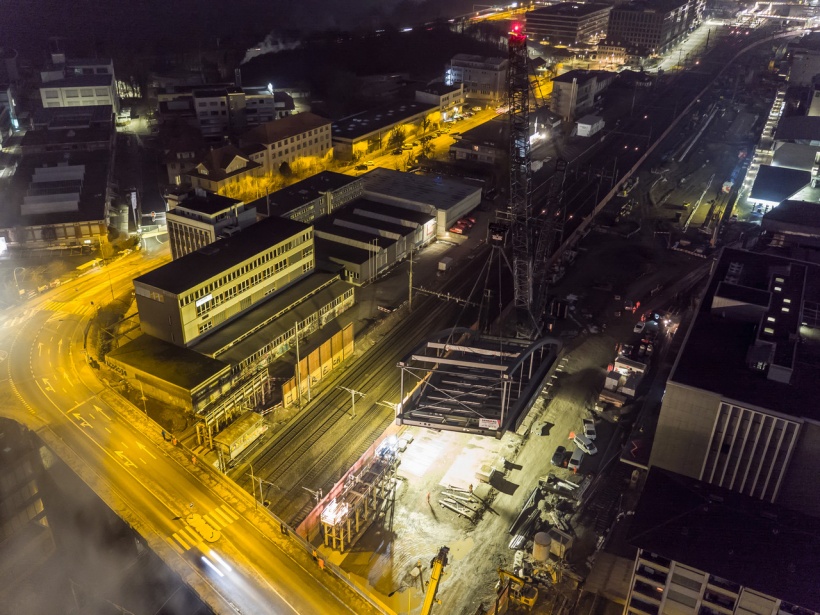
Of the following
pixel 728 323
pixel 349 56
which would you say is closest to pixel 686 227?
pixel 728 323

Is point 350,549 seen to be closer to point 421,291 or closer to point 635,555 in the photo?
point 635,555

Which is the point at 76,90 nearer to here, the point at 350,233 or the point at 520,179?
the point at 350,233

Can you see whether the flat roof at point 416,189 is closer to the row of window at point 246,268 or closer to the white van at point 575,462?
the row of window at point 246,268

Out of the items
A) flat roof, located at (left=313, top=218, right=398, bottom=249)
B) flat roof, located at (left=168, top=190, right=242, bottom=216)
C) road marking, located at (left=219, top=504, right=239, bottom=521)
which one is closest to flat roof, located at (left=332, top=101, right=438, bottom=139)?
flat roof, located at (left=313, top=218, right=398, bottom=249)

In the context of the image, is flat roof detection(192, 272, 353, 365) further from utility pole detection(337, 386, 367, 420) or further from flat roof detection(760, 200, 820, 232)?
flat roof detection(760, 200, 820, 232)

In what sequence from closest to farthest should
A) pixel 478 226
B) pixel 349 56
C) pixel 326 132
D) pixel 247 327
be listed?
pixel 247 327 → pixel 478 226 → pixel 326 132 → pixel 349 56

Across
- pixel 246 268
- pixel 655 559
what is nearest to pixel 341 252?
pixel 246 268

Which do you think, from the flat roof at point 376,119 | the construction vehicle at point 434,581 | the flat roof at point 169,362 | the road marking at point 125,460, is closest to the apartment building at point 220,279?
the flat roof at point 169,362
